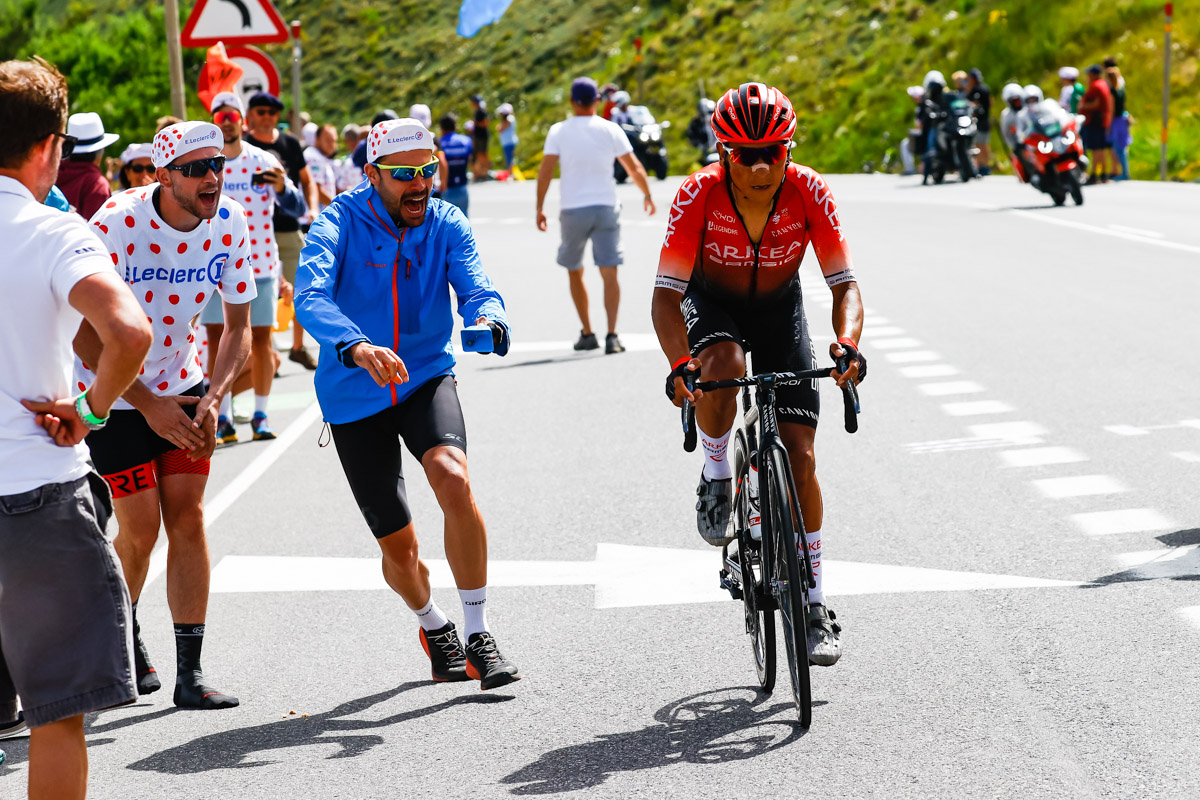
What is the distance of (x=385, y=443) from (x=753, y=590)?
4.54ft

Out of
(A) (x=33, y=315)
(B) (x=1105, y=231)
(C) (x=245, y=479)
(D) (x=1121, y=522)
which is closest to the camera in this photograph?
(A) (x=33, y=315)

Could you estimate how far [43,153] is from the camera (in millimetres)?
4086

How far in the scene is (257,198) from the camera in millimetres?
11859

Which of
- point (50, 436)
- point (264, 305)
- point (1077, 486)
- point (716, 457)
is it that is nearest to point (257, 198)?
point (264, 305)

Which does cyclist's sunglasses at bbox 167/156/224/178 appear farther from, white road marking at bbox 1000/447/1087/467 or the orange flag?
the orange flag

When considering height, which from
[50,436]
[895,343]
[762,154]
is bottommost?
[895,343]

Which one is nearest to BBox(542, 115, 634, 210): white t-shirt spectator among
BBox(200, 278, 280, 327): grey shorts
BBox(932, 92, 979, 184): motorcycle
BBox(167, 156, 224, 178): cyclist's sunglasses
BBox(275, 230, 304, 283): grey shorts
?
BBox(275, 230, 304, 283): grey shorts

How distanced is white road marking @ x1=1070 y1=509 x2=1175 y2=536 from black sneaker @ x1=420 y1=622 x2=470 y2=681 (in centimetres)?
304

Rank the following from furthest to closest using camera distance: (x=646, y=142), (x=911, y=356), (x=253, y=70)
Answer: (x=646, y=142) < (x=253, y=70) < (x=911, y=356)

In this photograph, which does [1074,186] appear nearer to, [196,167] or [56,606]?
[196,167]

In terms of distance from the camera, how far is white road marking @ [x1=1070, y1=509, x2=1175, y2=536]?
7.72m

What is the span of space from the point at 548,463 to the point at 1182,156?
25.9 m

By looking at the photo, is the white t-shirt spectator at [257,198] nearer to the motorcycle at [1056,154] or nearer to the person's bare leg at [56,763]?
the person's bare leg at [56,763]

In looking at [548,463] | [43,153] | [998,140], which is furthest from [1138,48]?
[43,153]
